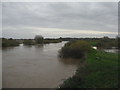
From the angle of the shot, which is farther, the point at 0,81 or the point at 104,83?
the point at 0,81

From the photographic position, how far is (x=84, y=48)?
21906 mm

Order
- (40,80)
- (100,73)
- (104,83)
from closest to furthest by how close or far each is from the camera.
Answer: (104,83), (100,73), (40,80)

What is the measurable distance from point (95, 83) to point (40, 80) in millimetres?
3464

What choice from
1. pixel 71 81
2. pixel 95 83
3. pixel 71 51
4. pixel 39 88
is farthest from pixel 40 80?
pixel 71 51

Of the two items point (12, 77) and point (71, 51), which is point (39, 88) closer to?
point (12, 77)

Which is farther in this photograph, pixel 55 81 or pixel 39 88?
pixel 55 81

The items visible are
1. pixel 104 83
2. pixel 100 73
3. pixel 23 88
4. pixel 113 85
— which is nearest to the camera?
pixel 113 85

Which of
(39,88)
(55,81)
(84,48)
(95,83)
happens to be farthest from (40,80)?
(84,48)

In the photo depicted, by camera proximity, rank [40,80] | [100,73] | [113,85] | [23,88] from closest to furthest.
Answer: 1. [113,85]
2. [23,88]
3. [100,73]
4. [40,80]

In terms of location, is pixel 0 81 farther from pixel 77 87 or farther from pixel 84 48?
pixel 84 48

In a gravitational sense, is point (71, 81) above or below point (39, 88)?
above

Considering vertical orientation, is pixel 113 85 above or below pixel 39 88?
above

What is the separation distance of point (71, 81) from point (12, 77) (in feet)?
14.5

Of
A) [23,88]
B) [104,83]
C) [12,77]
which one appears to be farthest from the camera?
[12,77]
